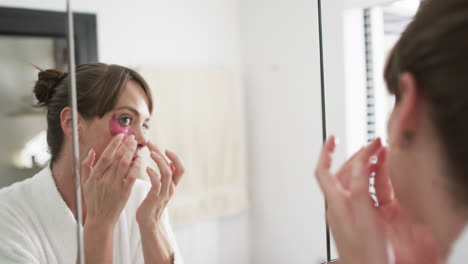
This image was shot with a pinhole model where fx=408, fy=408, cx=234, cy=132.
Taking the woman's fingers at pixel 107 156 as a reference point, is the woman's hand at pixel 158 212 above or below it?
below

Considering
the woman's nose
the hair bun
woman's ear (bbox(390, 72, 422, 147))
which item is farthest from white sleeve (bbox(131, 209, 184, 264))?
woman's ear (bbox(390, 72, 422, 147))

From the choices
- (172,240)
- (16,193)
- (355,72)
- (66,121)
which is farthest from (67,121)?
(355,72)

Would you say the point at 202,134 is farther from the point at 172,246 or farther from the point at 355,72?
the point at 355,72

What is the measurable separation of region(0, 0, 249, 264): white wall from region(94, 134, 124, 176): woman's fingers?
0.32 feet

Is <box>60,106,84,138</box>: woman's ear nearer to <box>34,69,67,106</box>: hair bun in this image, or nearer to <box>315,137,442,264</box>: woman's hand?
<box>34,69,67,106</box>: hair bun

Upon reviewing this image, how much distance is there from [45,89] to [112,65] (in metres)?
0.08

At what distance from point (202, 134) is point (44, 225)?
24 centimetres

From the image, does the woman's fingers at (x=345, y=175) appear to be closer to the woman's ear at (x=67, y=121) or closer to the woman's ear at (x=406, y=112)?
the woman's ear at (x=406, y=112)

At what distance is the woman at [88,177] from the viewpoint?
487mm

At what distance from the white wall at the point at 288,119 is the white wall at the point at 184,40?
0.04 metres

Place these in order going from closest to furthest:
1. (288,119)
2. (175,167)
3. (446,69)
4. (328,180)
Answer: (446,69)
(328,180)
(175,167)
(288,119)

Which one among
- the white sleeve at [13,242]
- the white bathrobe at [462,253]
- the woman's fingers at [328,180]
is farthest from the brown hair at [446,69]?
the white sleeve at [13,242]

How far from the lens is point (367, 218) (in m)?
0.42

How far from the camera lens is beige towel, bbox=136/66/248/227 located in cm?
55
